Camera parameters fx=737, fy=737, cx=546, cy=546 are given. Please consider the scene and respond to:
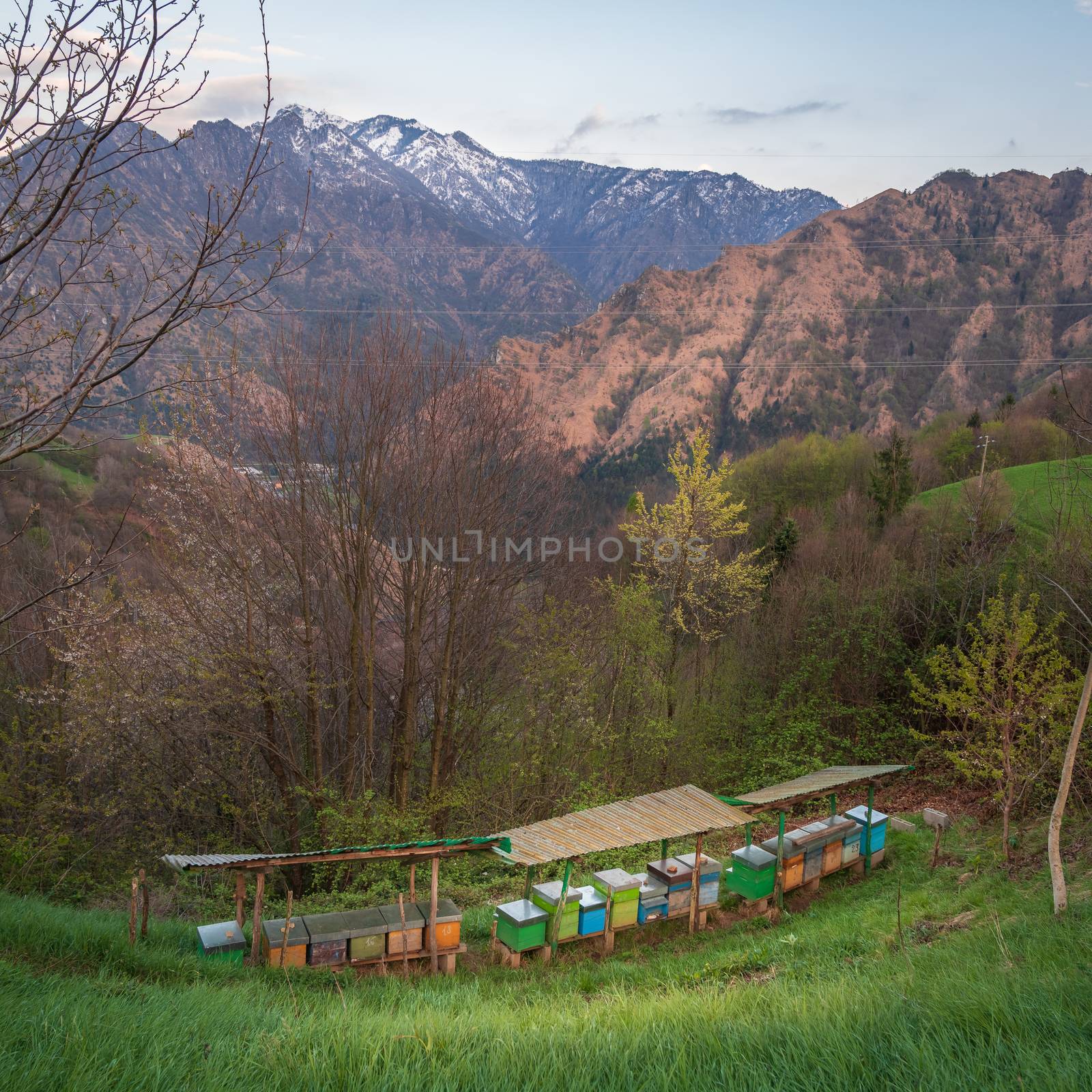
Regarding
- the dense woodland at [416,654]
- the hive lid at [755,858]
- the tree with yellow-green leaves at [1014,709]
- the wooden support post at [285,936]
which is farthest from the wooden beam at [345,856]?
the tree with yellow-green leaves at [1014,709]

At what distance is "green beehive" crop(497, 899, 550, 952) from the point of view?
31.7 ft

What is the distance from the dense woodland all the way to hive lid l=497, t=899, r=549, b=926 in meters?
4.38

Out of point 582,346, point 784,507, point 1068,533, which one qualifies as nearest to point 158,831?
point 1068,533

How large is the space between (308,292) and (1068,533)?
6650 inches

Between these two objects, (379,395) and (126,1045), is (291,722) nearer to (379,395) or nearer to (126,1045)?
(379,395)

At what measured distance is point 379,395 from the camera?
13.9 metres

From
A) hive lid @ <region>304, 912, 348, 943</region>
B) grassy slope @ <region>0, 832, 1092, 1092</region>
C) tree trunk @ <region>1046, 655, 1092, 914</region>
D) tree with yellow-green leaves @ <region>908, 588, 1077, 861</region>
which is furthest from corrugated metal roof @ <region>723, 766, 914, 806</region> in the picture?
hive lid @ <region>304, 912, 348, 943</region>

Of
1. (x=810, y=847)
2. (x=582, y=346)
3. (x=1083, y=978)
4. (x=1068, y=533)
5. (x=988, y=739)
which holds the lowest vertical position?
(x=810, y=847)

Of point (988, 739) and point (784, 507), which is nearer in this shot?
point (988, 739)

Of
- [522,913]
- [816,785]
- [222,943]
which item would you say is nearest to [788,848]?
[816,785]

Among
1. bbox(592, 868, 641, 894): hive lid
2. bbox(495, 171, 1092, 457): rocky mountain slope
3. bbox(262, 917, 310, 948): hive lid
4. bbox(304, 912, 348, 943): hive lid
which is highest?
bbox(495, 171, 1092, 457): rocky mountain slope

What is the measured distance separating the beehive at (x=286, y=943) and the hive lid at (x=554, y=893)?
3.08 meters

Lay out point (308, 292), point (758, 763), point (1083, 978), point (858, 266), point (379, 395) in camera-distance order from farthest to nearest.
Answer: point (308, 292) < point (858, 266) < point (758, 763) < point (379, 395) < point (1083, 978)

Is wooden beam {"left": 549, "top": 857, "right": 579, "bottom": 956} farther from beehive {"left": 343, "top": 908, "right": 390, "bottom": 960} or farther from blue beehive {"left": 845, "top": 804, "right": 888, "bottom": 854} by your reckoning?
blue beehive {"left": 845, "top": 804, "right": 888, "bottom": 854}
